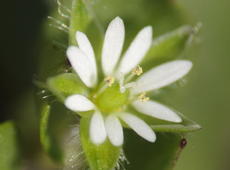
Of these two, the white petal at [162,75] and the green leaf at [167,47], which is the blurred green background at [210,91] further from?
the white petal at [162,75]

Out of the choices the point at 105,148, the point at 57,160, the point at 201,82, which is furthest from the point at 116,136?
the point at 201,82

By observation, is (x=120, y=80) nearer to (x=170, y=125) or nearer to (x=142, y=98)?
(x=142, y=98)

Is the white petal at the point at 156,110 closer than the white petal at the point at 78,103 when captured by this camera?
No

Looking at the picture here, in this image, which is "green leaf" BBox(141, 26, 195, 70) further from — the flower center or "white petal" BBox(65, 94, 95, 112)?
"white petal" BBox(65, 94, 95, 112)

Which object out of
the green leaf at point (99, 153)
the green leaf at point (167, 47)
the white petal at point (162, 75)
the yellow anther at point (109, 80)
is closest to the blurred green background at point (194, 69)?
the green leaf at point (167, 47)

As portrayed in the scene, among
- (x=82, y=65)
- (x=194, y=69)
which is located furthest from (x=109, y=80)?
(x=194, y=69)

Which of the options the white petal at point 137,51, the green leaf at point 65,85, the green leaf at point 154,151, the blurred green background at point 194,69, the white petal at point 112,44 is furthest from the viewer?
the blurred green background at point 194,69
